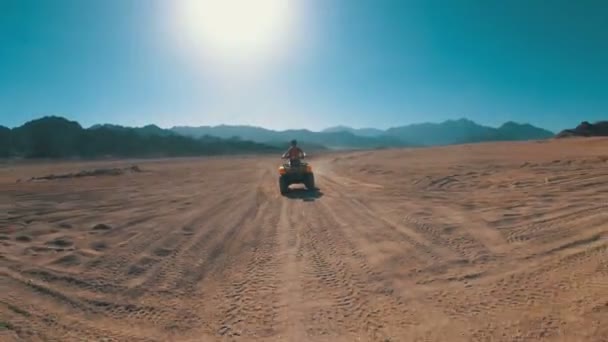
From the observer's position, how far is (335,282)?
5027 mm

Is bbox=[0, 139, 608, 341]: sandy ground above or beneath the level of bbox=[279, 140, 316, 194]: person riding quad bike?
beneath

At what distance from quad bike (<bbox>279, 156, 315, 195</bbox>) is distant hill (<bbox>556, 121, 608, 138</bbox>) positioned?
72349 mm

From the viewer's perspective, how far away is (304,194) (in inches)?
519

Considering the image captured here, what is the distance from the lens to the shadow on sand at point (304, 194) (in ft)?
40.0

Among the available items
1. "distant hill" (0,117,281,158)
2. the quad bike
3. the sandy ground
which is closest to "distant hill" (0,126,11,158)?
"distant hill" (0,117,281,158)

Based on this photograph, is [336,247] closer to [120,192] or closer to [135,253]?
[135,253]

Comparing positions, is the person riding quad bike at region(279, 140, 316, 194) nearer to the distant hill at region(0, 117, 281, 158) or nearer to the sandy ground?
the sandy ground

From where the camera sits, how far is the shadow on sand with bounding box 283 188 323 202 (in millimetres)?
12186

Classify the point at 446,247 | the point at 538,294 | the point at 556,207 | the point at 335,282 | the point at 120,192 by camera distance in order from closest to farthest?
the point at 538,294 → the point at 335,282 → the point at 446,247 → the point at 556,207 → the point at 120,192

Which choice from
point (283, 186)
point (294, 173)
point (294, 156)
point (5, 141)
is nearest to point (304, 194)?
point (283, 186)

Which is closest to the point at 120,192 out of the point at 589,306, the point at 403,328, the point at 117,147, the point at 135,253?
the point at 135,253

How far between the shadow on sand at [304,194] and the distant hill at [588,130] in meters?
72.4

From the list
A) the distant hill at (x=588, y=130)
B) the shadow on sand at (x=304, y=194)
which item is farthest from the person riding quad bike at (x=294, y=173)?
the distant hill at (x=588, y=130)

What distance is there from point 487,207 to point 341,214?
3.55 m
